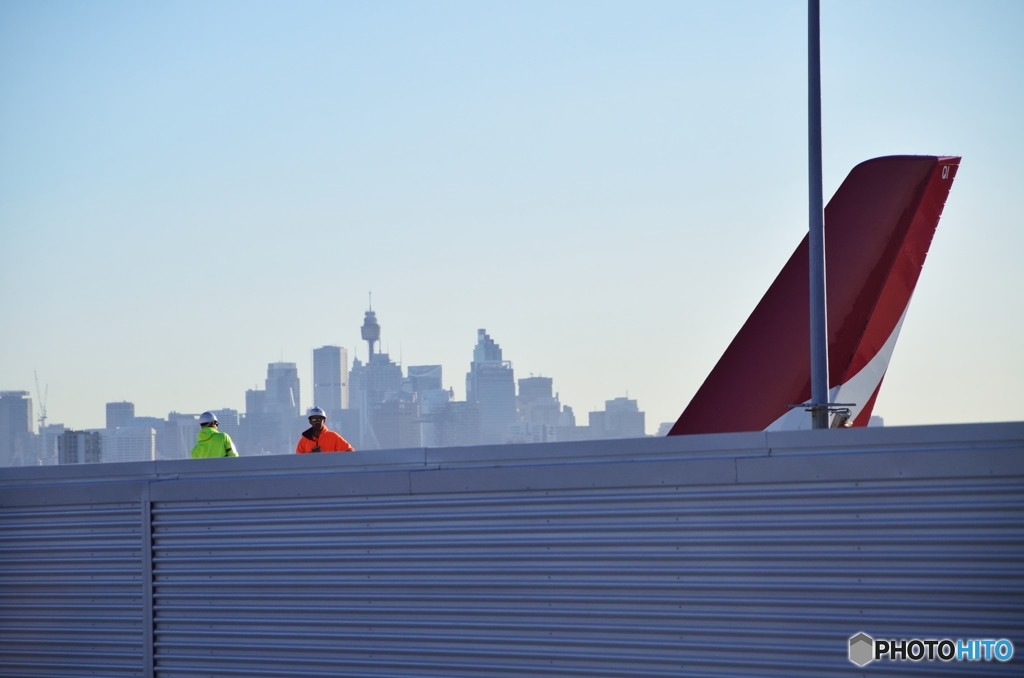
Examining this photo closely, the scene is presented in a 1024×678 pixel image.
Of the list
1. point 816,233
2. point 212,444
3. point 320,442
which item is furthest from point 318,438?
point 816,233

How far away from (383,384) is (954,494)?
19370cm

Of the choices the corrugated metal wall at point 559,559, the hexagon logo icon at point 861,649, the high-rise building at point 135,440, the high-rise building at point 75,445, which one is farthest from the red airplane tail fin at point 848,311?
the high-rise building at point 135,440

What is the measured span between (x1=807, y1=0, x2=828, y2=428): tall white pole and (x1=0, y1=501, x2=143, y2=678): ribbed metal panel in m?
4.52

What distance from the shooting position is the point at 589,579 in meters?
6.08

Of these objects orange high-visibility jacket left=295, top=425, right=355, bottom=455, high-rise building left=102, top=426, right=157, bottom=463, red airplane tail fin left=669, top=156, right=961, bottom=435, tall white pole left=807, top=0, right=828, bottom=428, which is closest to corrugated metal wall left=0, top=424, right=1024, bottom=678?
tall white pole left=807, top=0, right=828, bottom=428

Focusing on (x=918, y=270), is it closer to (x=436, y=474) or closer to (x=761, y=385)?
(x=761, y=385)

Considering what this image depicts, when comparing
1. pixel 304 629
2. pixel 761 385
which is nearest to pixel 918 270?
pixel 761 385

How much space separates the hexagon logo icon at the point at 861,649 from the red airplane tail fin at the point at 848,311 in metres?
5.46

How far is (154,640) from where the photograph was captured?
278 inches

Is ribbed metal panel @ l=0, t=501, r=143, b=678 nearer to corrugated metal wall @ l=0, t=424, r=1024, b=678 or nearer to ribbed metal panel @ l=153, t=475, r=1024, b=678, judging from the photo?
corrugated metal wall @ l=0, t=424, r=1024, b=678

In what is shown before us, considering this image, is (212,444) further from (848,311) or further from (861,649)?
(861,649)

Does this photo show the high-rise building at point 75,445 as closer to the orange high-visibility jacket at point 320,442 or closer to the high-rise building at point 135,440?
the high-rise building at point 135,440

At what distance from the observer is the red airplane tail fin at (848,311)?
11141 millimetres

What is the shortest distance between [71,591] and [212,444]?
5512 millimetres
